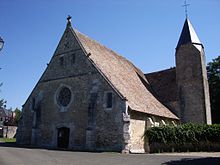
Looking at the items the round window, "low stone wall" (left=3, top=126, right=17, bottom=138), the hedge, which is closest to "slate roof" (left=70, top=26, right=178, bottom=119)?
the hedge

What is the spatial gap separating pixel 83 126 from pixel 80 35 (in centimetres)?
946

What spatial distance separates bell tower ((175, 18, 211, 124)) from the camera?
25984 mm

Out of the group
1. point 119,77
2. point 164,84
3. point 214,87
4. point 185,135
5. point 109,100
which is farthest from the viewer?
point 214,87

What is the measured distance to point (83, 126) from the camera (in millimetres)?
20609

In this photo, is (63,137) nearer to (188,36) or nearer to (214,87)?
(188,36)

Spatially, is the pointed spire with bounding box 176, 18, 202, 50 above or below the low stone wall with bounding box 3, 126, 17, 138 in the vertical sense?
above

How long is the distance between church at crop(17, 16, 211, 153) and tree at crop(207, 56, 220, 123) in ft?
21.9

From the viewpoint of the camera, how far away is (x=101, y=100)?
20.0 meters

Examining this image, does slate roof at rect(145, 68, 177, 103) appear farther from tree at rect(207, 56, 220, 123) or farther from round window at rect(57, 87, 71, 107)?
round window at rect(57, 87, 71, 107)

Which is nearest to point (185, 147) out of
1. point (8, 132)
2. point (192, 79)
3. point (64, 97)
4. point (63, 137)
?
point (63, 137)

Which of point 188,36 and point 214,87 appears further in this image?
point 214,87

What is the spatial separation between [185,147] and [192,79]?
11.0m

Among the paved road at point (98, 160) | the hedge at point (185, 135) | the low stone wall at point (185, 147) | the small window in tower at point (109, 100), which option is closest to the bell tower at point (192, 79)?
the hedge at point (185, 135)

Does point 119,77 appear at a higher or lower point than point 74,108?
higher
